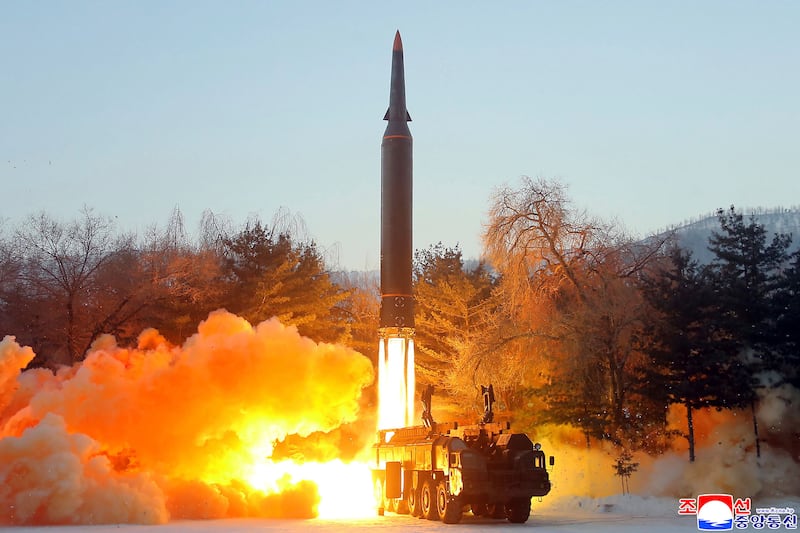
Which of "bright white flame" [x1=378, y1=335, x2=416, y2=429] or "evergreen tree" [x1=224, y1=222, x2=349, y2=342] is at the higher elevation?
"evergreen tree" [x1=224, y1=222, x2=349, y2=342]

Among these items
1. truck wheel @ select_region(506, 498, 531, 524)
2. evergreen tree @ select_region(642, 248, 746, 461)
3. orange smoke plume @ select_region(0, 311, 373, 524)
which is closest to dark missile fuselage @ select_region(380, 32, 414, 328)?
orange smoke plume @ select_region(0, 311, 373, 524)

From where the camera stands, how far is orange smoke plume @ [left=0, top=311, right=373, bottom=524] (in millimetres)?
26984

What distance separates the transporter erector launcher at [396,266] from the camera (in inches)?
1260

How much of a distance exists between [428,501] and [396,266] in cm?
929

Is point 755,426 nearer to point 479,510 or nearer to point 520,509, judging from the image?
point 479,510

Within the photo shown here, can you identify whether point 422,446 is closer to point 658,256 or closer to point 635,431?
point 635,431

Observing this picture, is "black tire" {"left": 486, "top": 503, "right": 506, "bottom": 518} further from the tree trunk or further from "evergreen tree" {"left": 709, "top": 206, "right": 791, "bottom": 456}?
the tree trunk

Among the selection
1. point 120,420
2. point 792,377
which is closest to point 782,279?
point 792,377

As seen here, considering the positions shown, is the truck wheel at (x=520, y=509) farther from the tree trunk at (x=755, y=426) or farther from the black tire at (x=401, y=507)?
the tree trunk at (x=755, y=426)

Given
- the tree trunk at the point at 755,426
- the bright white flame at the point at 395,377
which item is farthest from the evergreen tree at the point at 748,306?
the bright white flame at the point at 395,377

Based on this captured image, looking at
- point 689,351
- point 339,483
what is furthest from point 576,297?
point 339,483

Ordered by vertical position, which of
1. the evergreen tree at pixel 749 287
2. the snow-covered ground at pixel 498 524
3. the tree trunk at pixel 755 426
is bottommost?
the snow-covered ground at pixel 498 524

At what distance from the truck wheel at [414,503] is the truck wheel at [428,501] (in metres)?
0.19

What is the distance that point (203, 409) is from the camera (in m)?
27.5
